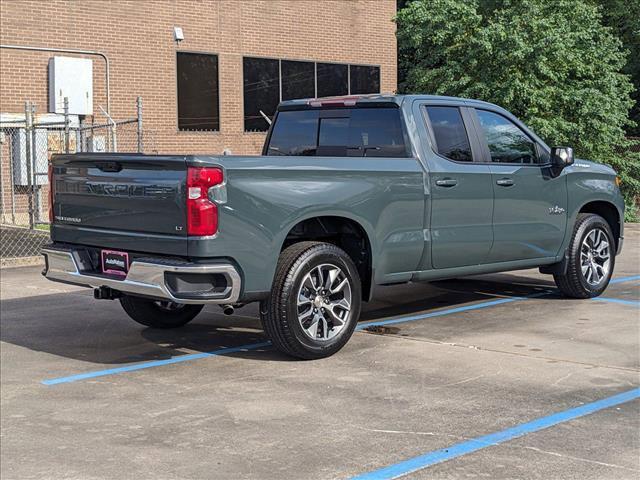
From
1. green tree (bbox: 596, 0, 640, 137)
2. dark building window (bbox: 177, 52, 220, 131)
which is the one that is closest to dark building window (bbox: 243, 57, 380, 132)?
dark building window (bbox: 177, 52, 220, 131)

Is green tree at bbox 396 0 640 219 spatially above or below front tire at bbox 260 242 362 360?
above

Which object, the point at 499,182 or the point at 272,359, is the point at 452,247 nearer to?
the point at 499,182

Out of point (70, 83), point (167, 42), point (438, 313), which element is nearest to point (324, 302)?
point (438, 313)

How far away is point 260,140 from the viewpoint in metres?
24.2

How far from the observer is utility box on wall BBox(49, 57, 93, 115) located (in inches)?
797

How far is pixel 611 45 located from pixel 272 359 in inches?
644

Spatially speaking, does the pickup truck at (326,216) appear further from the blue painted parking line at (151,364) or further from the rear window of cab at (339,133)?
the blue painted parking line at (151,364)

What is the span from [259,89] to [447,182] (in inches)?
636

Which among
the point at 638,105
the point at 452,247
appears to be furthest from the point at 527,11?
the point at 452,247

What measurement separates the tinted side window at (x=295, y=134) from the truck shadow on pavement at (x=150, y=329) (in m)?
1.64

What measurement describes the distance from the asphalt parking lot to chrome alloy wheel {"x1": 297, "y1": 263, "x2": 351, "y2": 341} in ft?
0.85

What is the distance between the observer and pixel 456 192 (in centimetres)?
846

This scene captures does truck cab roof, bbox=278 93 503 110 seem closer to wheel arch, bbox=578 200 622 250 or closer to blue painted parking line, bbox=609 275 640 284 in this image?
wheel arch, bbox=578 200 622 250

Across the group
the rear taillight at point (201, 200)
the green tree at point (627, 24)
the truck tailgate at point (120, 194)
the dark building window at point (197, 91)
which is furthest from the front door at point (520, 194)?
the green tree at point (627, 24)
